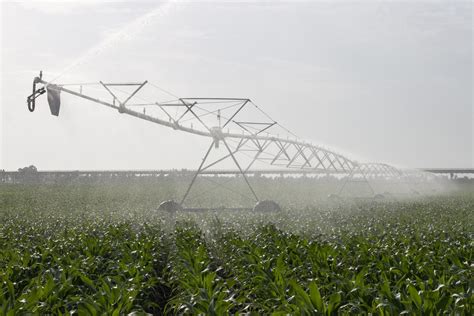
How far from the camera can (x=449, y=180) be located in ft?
281

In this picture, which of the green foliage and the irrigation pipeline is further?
the irrigation pipeline

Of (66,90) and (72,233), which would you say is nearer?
(72,233)

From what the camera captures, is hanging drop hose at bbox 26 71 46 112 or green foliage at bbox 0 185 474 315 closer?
green foliage at bbox 0 185 474 315

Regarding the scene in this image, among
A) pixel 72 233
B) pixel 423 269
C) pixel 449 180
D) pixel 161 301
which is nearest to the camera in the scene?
pixel 423 269

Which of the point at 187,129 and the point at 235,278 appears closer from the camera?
the point at 235,278

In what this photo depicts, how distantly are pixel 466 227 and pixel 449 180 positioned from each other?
73.4 meters

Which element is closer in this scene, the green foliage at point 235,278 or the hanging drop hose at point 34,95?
the green foliage at point 235,278

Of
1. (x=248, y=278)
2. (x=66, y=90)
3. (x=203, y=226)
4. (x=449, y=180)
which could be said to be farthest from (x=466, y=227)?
(x=449, y=180)

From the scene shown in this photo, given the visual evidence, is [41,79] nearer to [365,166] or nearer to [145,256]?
[145,256]

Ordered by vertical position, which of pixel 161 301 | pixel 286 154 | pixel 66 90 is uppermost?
pixel 66 90

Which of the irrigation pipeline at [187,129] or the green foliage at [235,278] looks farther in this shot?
the irrigation pipeline at [187,129]

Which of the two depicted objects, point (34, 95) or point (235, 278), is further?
point (34, 95)

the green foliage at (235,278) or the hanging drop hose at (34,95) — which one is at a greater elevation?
the hanging drop hose at (34,95)

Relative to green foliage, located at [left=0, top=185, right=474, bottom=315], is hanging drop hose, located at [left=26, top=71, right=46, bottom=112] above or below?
above
